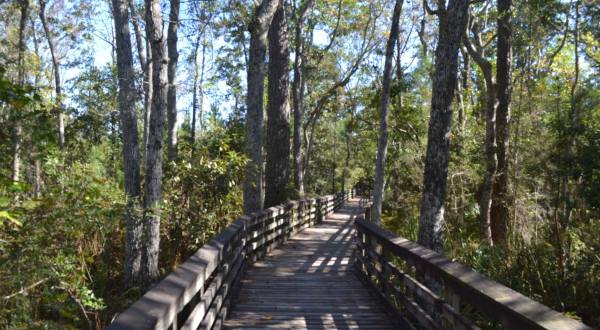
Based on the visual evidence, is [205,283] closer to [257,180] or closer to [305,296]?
Answer: [305,296]

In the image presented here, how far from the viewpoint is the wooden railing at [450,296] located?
2.83 metres

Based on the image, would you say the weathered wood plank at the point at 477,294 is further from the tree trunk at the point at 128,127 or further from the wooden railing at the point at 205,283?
the tree trunk at the point at 128,127

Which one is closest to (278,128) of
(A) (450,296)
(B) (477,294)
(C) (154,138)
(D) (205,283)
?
(C) (154,138)

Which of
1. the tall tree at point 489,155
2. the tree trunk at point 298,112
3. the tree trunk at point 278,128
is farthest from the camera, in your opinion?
the tree trunk at point 298,112

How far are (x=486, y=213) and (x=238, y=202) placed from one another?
668cm

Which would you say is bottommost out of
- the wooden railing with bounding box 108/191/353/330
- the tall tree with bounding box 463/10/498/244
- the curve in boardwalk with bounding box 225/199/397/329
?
the curve in boardwalk with bounding box 225/199/397/329

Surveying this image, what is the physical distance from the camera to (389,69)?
1478cm

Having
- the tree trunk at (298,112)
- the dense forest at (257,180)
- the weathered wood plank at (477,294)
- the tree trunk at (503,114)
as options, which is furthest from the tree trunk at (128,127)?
the tree trunk at (503,114)

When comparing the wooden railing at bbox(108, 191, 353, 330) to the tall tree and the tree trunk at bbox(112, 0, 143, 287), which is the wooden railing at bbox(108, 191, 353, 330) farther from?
the tall tree

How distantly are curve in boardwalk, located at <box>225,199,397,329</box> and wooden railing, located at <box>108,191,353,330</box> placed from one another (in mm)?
283

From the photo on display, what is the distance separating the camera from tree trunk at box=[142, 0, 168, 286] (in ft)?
28.0

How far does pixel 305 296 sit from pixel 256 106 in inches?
236

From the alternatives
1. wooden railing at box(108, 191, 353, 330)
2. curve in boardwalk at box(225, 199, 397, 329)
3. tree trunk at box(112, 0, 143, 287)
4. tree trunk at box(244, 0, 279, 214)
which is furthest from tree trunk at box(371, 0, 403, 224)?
tree trunk at box(112, 0, 143, 287)

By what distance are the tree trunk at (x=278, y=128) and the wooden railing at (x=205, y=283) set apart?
3278 mm
